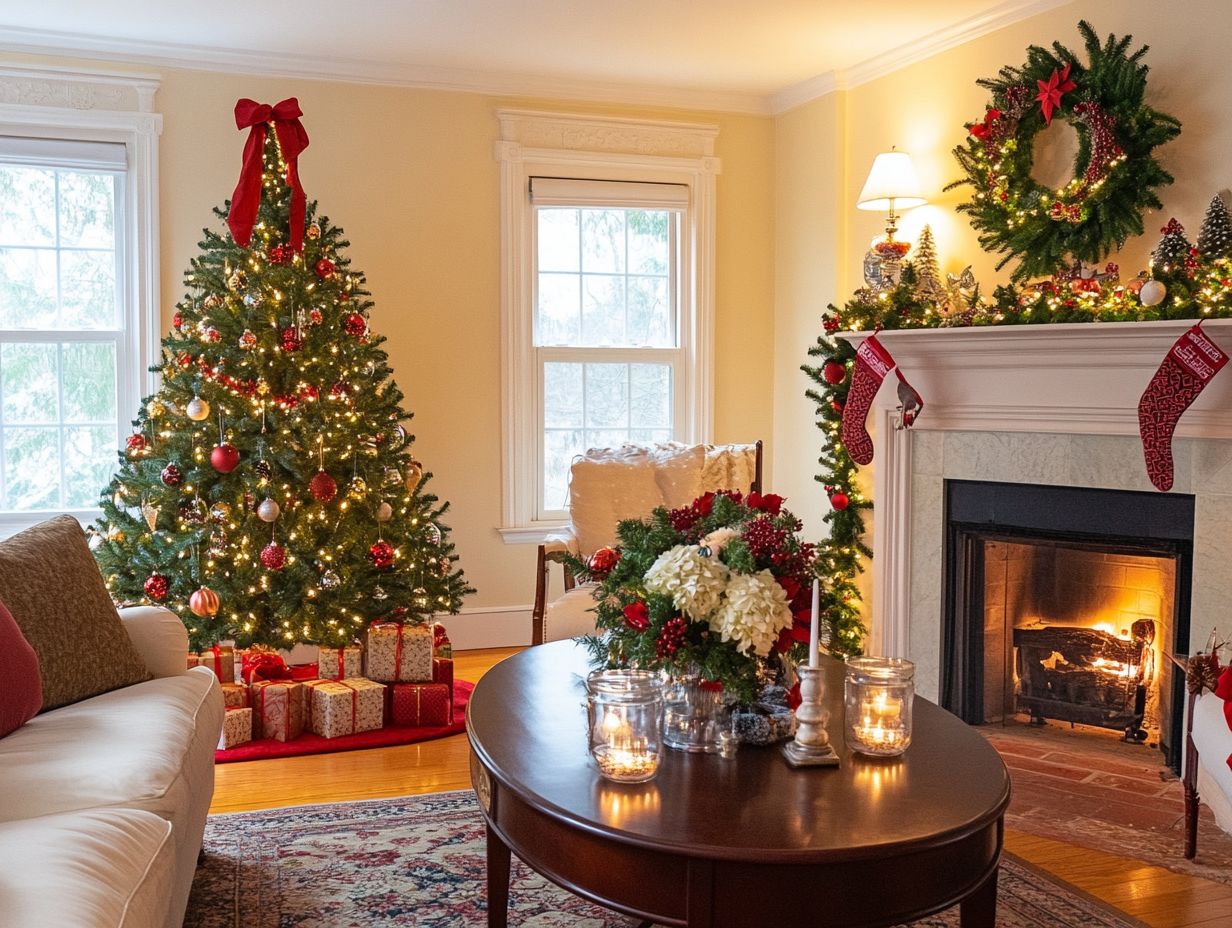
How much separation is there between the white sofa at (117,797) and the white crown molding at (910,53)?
→ 3.52 metres

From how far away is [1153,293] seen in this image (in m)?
3.38

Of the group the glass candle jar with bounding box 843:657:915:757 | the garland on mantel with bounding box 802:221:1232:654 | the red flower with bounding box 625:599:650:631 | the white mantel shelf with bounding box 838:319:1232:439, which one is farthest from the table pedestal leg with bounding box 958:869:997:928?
the white mantel shelf with bounding box 838:319:1232:439

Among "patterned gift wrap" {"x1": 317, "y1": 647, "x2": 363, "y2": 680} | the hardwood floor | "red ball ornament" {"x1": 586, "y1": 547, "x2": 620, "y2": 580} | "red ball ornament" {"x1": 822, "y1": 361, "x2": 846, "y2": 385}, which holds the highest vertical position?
"red ball ornament" {"x1": 822, "y1": 361, "x2": 846, "y2": 385}

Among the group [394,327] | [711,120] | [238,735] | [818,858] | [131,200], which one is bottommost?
[238,735]

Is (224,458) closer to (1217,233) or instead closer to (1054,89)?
(1054,89)

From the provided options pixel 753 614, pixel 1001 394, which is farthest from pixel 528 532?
pixel 753 614

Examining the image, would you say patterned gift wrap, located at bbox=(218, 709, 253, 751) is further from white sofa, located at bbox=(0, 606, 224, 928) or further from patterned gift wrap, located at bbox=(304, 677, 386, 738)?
white sofa, located at bbox=(0, 606, 224, 928)

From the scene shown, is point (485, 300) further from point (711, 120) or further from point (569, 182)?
point (711, 120)

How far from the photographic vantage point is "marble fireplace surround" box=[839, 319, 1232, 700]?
340 centimetres

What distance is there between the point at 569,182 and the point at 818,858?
422 centimetres

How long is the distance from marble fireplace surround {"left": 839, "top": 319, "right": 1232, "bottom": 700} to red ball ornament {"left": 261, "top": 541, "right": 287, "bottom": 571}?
2.24m

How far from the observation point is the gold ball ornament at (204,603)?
12.9ft

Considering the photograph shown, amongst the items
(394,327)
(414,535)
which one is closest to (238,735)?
(414,535)

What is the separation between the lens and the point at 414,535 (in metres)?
4.40
